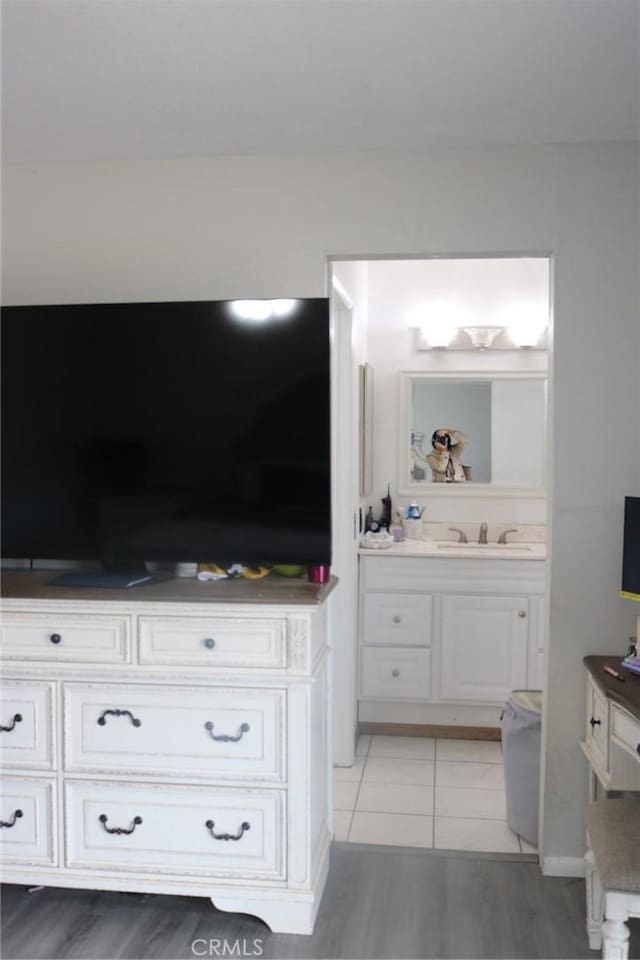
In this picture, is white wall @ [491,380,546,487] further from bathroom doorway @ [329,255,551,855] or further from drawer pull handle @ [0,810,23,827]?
drawer pull handle @ [0,810,23,827]

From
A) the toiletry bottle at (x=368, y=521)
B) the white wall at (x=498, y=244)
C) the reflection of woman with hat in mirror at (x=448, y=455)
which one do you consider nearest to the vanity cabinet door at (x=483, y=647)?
the toiletry bottle at (x=368, y=521)

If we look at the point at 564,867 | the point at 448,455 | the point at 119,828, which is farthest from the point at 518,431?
the point at 119,828

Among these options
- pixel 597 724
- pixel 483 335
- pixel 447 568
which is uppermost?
pixel 483 335

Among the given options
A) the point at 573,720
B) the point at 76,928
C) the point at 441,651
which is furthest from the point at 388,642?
the point at 76,928

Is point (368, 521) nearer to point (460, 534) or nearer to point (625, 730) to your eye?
point (460, 534)

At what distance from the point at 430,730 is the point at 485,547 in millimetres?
949

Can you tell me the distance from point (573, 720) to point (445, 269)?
256 centimetres

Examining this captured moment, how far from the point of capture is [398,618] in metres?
3.97

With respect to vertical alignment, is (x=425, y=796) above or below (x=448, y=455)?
below

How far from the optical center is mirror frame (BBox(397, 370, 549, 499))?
4.34m

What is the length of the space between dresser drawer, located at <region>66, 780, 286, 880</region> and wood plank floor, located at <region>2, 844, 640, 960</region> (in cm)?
18

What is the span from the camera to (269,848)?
239 centimetres

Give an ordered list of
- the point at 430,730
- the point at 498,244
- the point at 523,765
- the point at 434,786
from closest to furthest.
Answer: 1. the point at 498,244
2. the point at 523,765
3. the point at 434,786
4. the point at 430,730

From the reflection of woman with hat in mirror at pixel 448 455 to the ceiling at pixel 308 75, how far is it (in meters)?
1.95
